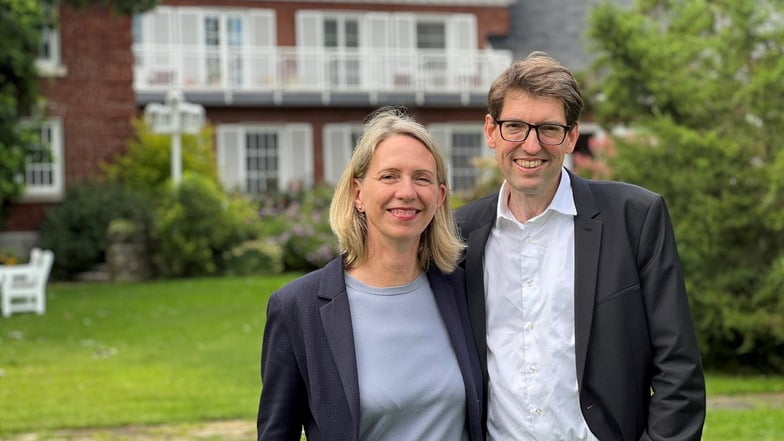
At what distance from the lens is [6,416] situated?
8844 mm

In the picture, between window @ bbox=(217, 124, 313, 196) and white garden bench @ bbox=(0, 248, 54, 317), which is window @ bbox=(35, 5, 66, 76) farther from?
white garden bench @ bbox=(0, 248, 54, 317)

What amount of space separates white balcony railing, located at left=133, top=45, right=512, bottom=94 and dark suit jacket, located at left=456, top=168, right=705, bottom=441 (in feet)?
84.1

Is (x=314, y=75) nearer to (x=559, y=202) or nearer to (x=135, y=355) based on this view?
(x=135, y=355)

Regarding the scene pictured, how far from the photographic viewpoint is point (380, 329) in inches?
123

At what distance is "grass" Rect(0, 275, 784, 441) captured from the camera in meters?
8.66

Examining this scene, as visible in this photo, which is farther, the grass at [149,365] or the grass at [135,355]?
the grass at [135,355]

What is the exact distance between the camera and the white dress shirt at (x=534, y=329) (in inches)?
121

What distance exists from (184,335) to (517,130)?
11.1 meters

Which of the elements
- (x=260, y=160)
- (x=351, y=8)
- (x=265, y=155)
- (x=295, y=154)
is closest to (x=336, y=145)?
(x=295, y=154)

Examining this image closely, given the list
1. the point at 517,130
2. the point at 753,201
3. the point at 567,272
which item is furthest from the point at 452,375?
the point at 753,201

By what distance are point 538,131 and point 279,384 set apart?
0.94m

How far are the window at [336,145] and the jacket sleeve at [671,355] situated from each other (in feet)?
89.8

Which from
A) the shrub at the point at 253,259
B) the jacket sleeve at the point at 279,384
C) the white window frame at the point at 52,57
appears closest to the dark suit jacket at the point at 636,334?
the jacket sleeve at the point at 279,384

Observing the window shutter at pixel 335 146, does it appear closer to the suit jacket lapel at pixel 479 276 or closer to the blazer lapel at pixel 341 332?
the suit jacket lapel at pixel 479 276
